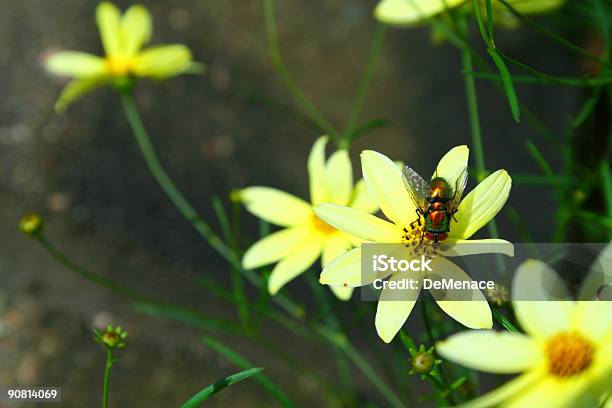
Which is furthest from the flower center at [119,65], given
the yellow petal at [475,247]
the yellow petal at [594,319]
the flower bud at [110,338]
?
the yellow petal at [594,319]

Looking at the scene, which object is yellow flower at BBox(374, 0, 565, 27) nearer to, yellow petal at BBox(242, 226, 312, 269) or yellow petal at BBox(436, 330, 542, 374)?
yellow petal at BBox(242, 226, 312, 269)

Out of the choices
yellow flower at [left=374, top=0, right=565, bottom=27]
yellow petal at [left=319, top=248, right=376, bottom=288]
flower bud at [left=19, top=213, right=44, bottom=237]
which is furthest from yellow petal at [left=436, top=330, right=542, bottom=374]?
flower bud at [left=19, top=213, right=44, bottom=237]

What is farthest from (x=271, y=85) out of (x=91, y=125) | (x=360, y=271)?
(x=360, y=271)

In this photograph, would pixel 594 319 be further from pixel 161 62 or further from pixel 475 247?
pixel 161 62

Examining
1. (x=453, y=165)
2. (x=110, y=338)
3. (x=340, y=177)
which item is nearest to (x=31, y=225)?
(x=110, y=338)

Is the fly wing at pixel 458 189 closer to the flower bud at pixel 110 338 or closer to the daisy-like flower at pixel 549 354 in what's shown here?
the daisy-like flower at pixel 549 354

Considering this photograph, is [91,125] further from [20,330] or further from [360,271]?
[360,271]
